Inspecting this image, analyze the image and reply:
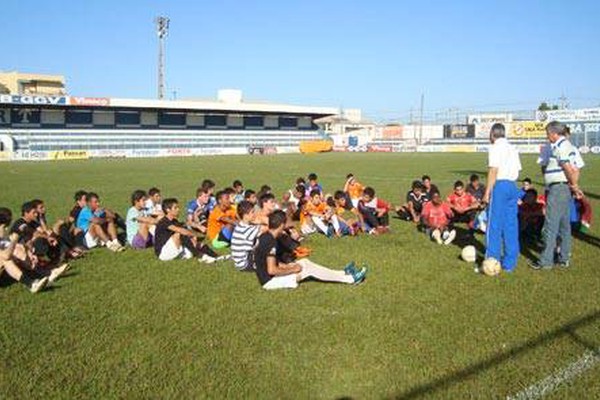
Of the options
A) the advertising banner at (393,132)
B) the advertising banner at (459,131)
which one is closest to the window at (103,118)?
the advertising banner at (393,132)

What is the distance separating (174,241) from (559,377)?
643 centimetres

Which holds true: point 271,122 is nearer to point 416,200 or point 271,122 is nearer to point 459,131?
point 459,131

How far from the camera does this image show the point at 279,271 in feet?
25.0

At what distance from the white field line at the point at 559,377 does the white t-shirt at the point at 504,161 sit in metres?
3.32

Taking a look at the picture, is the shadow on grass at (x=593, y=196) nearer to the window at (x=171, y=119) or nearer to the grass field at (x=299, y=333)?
the grass field at (x=299, y=333)

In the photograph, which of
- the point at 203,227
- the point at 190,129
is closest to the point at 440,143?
the point at 190,129

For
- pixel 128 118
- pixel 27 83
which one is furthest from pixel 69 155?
pixel 27 83

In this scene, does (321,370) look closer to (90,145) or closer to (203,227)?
(203,227)

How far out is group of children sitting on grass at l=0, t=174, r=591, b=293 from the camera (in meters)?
7.88

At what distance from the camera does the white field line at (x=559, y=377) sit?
451 cm

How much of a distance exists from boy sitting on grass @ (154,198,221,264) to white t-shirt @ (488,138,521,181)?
452 cm

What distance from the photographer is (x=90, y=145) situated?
66.2 meters

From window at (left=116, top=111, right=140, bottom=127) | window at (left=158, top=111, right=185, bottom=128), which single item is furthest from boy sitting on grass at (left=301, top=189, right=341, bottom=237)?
window at (left=158, top=111, right=185, bottom=128)

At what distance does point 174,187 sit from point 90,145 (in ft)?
151
